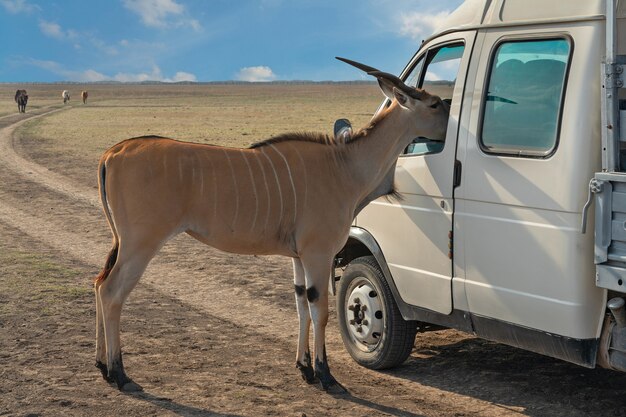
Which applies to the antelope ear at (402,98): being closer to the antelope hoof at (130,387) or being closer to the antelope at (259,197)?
the antelope at (259,197)

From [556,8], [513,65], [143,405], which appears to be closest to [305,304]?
[143,405]

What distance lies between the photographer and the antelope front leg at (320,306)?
19.8 feet

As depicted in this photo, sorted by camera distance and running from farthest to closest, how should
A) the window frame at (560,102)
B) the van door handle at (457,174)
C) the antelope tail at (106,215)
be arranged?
the antelope tail at (106,215), the van door handle at (457,174), the window frame at (560,102)

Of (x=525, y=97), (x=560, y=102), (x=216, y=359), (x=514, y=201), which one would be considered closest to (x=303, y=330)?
(x=216, y=359)

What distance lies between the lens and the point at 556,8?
5195 mm

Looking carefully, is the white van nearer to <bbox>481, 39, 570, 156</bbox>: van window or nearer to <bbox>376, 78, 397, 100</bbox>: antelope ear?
<bbox>481, 39, 570, 156</bbox>: van window

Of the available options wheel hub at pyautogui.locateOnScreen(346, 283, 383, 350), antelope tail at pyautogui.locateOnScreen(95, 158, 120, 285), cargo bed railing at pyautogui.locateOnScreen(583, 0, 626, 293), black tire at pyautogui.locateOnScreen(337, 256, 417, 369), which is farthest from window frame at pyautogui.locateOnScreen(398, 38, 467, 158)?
antelope tail at pyautogui.locateOnScreen(95, 158, 120, 285)

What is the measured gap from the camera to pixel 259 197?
6188mm

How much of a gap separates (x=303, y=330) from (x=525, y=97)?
2281 millimetres

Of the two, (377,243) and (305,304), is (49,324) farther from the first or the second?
(377,243)

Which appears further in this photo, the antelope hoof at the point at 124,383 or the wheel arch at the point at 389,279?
the antelope hoof at the point at 124,383

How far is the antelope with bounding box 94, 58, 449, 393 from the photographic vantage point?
237 inches

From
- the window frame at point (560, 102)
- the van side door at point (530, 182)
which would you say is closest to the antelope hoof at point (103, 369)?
the van side door at point (530, 182)

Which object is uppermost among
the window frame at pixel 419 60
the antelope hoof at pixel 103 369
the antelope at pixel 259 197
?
the window frame at pixel 419 60
